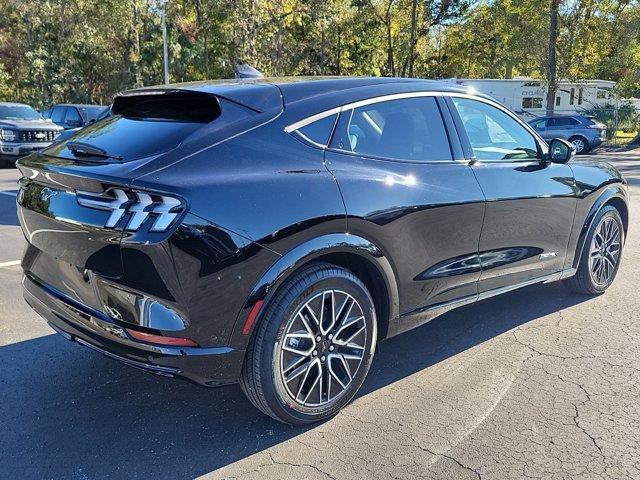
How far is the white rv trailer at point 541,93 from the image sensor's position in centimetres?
3278

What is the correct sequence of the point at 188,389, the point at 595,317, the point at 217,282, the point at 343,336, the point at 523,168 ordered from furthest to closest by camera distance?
the point at 595,317 < the point at 523,168 < the point at 188,389 < the point at 343,336 < the point at 217,282

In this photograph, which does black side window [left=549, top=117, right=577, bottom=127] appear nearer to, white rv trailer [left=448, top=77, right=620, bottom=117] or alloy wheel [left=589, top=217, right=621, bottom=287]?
white rv trailer [left=448, top=77, right=620, bottom=117]

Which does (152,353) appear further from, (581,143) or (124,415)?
(581,143)

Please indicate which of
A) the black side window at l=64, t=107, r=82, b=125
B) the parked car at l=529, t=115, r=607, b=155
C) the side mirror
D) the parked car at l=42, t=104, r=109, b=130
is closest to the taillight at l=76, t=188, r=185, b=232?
the side mirror

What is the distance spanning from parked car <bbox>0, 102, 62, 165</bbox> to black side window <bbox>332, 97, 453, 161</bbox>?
13.8m

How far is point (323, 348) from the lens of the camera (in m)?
3.05

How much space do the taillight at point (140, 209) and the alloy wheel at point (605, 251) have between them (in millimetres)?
3787

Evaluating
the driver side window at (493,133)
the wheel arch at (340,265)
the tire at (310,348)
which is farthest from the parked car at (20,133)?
the tire at (310,348)

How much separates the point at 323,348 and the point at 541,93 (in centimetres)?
Result: 3562

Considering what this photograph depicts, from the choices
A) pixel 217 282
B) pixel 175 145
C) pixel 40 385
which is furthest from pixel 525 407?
pixel 40 385

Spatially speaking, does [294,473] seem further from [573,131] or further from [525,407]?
[573,131]

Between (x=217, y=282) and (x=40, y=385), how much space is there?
168 centimetres

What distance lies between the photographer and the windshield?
15.7 m

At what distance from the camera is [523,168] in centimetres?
416
